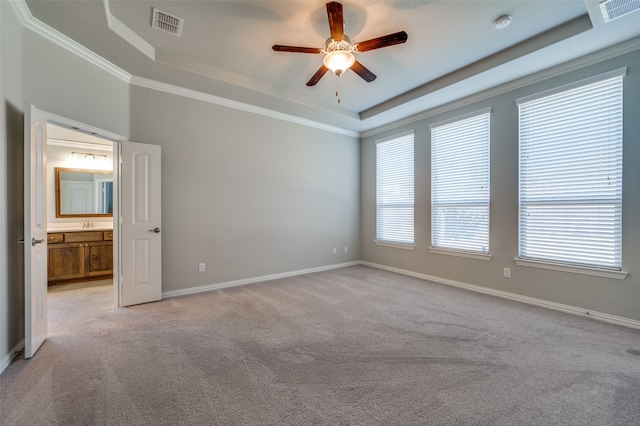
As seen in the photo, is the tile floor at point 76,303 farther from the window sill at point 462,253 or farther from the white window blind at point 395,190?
the window sill at point 462,253

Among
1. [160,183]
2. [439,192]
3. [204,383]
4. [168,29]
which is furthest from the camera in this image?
[439,192]

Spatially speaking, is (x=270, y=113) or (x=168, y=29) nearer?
(x=168, y=29)

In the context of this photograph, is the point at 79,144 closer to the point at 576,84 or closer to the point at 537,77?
the point at 537,77

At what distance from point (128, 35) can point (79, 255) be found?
12.9ft

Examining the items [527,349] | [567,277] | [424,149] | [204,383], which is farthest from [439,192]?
[204,383]

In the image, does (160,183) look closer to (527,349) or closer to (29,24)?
(29,24)

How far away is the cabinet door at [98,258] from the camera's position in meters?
4.88

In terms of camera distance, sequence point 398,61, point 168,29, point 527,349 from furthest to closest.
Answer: point 398,61 < point 168,29 < point 527,349

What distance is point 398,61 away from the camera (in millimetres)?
3461

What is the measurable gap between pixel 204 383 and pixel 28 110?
2610 millimetres

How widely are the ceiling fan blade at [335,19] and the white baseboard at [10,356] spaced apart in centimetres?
370

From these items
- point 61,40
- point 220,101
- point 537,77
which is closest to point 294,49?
point 220,101

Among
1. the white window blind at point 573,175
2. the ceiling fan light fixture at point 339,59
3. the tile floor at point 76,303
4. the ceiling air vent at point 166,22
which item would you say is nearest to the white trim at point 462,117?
the white window blind at point 573,175

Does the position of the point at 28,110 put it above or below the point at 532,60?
below
